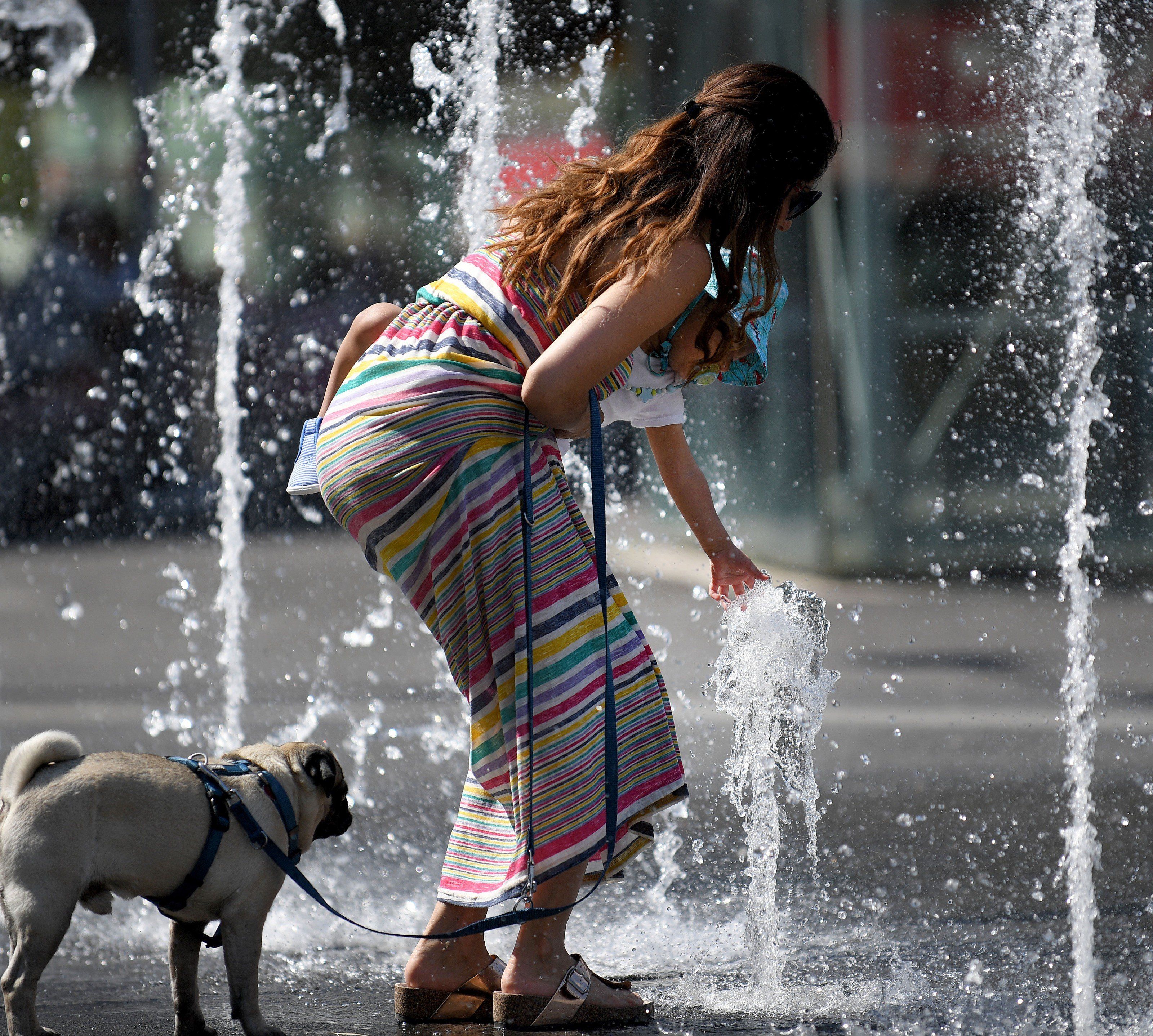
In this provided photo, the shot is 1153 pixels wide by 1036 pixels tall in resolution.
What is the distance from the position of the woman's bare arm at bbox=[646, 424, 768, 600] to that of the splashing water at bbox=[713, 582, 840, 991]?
0.12 ft

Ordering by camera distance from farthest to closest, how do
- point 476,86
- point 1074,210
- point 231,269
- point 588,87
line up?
point 231,269 < point 1074,210 < point 588,87 < point 476,86

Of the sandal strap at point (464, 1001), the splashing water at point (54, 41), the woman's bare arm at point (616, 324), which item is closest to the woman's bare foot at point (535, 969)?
the sandal strap at point (464, 1001)

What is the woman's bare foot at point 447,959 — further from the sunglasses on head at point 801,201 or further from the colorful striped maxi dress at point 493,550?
the sunglasses on head at point 801,201

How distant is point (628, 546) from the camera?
9.05m

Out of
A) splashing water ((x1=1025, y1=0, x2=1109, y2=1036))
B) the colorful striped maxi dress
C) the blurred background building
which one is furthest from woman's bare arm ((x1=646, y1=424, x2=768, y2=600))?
splashing water ((x1=1025, y1=0, x2=1109, y2=1036))

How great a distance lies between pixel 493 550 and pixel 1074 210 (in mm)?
7959

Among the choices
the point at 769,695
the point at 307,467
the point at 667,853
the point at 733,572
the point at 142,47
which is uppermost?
the point at 142,47

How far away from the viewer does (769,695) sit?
7.61ft

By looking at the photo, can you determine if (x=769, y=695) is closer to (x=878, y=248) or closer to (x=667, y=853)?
(x=667, y=853)

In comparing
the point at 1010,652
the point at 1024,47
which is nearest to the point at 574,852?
the point at 1010,652

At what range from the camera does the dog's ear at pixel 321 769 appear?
203 cm

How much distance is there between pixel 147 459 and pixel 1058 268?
27.5 ft

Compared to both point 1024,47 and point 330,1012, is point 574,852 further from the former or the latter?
point 1024,47

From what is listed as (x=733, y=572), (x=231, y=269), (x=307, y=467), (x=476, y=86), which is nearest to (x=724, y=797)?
(x=733, y=572)
